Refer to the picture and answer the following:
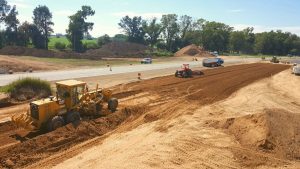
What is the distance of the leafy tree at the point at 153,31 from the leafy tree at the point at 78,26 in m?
33.0

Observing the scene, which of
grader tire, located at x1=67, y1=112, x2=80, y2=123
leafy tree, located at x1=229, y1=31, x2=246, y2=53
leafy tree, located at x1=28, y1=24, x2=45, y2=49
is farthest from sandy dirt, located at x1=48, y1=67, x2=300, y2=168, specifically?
leafy tree, located at x1=229, y1=31, x2=246, y2=53

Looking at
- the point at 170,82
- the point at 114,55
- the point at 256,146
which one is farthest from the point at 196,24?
the point at 256,146

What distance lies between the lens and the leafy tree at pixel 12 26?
85188 mm

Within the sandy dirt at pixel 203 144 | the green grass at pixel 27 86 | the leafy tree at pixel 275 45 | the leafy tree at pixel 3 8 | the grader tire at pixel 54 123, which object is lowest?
the sandy dirt at pixel 203 144

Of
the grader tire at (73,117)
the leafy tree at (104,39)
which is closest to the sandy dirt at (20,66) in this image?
the grader tire at (73,117)

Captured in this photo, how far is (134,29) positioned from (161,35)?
399 inches

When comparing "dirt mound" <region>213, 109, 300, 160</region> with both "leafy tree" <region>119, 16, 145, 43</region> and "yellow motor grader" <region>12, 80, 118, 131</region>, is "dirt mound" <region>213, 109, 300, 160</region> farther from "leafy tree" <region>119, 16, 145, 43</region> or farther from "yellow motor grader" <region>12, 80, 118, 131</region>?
"leafy tree" <region>119, 16, 145, 43</region>

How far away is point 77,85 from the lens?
17.5m

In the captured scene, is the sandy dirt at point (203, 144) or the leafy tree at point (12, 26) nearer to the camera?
the sandy dirt at point (203, 144)

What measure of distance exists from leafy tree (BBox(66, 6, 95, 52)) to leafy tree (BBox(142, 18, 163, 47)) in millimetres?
32972

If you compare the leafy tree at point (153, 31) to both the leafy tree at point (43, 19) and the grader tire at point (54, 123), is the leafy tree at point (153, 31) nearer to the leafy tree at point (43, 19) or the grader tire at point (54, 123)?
the leafy tree at point (43, 19)

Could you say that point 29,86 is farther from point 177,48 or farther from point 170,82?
point 177,48

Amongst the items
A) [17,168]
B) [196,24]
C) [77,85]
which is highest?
[196,24]

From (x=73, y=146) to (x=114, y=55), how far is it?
2961 inches
